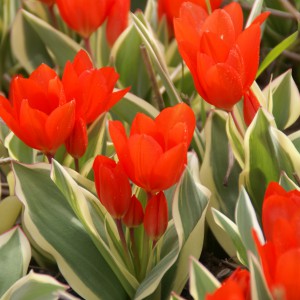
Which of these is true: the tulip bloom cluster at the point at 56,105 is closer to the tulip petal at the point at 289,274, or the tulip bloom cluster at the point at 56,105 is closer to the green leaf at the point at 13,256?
the green leaf at the point at 13,256

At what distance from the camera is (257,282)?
65cm

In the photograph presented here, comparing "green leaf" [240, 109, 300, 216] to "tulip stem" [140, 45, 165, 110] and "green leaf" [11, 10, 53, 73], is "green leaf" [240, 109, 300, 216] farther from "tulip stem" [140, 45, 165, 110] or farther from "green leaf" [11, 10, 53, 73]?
"green leaf" [11, 10, 53, 73]

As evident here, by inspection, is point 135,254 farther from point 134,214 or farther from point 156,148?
point 156,148

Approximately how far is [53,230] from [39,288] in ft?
0.39

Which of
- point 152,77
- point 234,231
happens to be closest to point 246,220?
point 234,231

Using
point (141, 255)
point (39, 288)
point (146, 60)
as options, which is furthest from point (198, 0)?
point (39, 288)

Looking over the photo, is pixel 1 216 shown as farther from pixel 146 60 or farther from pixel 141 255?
pixel 146 60

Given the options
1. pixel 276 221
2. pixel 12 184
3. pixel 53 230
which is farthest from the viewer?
pixel 12 184

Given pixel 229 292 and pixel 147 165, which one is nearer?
pixel 229 292

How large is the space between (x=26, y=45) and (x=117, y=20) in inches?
8.3

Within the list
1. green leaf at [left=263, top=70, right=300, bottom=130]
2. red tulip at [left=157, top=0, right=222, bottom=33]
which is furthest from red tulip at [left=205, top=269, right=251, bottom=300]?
red tulip at [left=157, top=0, right=222, bottom=33]

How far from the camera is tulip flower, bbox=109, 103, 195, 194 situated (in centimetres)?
77

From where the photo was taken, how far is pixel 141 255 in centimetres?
93

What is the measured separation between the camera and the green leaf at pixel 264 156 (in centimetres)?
91
